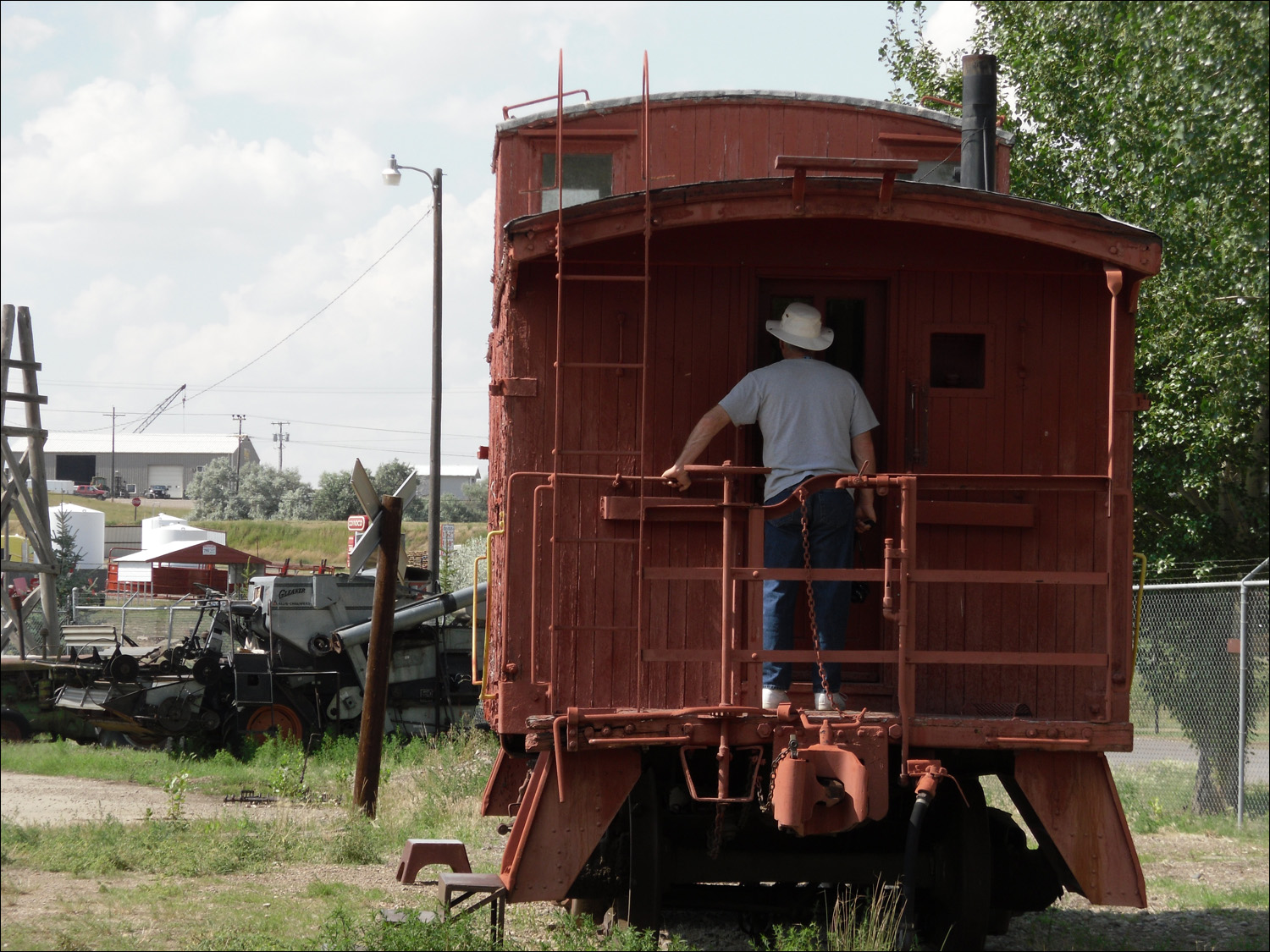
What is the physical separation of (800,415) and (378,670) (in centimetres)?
568

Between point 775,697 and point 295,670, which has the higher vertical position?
point 775,697

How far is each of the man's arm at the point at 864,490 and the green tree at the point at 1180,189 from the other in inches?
193

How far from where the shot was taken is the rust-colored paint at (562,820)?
5.86 meters

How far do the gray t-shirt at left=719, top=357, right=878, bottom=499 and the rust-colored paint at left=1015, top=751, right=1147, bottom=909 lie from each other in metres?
1.58

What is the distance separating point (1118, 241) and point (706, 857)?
340 centimetres

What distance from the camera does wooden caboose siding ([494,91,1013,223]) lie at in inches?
320

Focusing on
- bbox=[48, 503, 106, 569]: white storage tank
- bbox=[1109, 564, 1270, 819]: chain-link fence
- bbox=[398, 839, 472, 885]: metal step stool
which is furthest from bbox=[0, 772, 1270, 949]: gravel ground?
bbox=[48, 503, 106, 569]: white storage tank

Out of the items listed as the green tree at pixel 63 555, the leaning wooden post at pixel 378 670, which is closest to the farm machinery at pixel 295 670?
the green tree at pixel 63 555

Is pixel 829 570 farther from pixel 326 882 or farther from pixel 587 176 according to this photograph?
pixel 326 882

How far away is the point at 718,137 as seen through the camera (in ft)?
27.2

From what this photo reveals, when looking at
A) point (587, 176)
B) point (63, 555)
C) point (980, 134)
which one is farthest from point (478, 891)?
point (63, 555)

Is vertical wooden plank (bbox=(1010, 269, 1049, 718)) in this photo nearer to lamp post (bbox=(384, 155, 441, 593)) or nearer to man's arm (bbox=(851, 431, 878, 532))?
man's arm (bbox=(851, 431, 878, 532))

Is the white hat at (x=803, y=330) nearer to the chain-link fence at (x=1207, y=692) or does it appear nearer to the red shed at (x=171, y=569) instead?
the chain-link fence at (x=1207, y=692)

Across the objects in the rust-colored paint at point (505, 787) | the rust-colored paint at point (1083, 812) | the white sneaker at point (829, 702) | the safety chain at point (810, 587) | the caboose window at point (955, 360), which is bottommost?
the rust-colored paint at point (505, 787)
